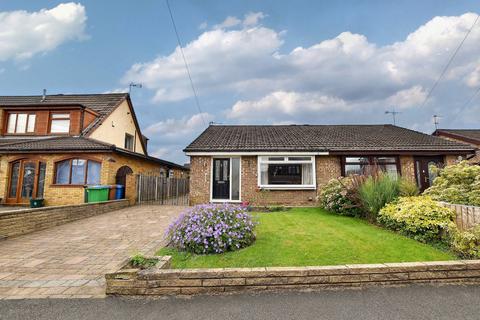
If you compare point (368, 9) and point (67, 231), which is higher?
point (368, 9)

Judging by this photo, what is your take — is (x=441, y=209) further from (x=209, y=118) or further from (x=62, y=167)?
(x=209, y=118)

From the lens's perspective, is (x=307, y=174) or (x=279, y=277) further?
(x=307, y=174)

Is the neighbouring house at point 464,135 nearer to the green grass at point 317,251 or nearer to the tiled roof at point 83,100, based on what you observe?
the green grass at point 317,251

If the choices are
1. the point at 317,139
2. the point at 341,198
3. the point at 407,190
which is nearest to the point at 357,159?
the point at 317,139

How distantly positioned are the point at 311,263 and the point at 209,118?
689 inches

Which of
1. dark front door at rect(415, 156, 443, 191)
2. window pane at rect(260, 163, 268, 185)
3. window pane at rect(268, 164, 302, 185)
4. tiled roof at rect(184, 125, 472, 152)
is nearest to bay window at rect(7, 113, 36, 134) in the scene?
tiled roof at rect(184, 125, 472, 152)

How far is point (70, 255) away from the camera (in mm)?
4441

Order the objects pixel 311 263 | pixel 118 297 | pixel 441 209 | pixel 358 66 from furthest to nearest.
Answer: pixel 358 66
pixel 441 209
pixel 311 263
pixel 118 297

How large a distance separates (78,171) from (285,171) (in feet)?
33.4

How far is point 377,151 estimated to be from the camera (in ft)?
36.7

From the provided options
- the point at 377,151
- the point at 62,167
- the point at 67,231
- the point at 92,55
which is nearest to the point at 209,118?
the point at 92,55

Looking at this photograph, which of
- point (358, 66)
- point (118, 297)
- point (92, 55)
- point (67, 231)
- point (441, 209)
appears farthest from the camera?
point (92, 55)

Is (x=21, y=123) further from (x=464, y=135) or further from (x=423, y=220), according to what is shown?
(x=464, y=135)

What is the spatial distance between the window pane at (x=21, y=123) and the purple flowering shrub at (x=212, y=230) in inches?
599
